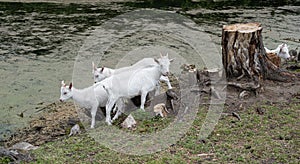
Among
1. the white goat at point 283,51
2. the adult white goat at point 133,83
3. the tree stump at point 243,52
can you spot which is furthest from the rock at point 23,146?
the white goat at point 283,51

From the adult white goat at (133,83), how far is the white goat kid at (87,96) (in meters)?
0.17

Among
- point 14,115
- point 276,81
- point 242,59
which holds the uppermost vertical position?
point 242,59

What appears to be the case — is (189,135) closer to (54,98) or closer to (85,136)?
(85,136)

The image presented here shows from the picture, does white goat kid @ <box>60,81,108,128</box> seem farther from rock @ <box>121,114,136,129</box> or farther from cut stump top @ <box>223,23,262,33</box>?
cut stump top @ <box>223,23,262,33</box>

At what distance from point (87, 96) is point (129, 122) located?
994 millimetres

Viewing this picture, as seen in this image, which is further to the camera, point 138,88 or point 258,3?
point 258,3

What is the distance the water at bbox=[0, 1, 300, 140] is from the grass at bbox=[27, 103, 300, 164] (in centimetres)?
155

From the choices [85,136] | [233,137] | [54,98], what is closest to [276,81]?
[233,137]

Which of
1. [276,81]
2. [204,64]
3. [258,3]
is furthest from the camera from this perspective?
[258,3]

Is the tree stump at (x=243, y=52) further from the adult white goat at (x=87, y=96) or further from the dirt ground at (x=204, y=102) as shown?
the adult white goat at (x=87, y=96)

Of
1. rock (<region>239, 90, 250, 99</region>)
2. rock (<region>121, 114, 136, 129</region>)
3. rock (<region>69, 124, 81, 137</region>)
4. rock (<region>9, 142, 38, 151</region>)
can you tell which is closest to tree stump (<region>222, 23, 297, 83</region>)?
rock (<region>239, 90, 250, 99</region>)

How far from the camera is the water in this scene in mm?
7691

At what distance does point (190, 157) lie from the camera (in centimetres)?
473

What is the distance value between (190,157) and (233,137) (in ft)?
2.38
